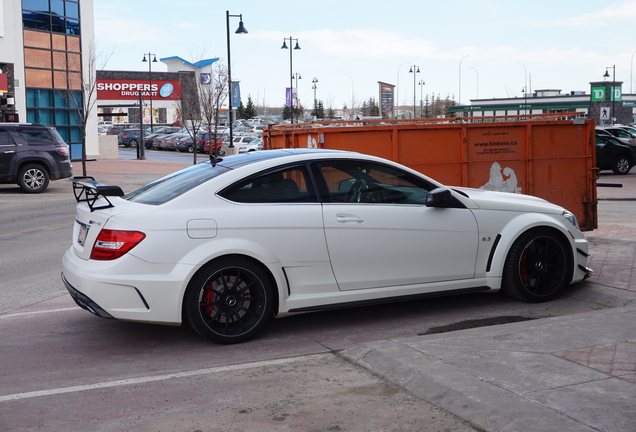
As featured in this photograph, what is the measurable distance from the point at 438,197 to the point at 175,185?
7.48 feet

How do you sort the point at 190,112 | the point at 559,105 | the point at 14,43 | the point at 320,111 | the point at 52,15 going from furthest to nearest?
1. the point at 320,111
2. the point at 559,105
3. the point at 190,112
4. the point at 52,15
5. the point at 14,43

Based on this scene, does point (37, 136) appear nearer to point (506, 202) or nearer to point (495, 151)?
point (495, 151)

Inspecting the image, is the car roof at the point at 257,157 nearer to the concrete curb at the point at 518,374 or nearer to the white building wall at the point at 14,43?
the concrete curb at the point at 518,374

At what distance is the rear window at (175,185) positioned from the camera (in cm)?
557

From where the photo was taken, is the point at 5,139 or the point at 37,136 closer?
the point at 5,139

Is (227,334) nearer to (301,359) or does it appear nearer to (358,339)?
(301,359)

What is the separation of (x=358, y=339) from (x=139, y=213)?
205 centimetres

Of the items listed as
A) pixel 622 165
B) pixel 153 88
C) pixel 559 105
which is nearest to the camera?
pixel 622 165

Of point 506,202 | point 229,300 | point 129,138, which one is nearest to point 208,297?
point 229,300

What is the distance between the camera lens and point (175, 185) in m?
5.80

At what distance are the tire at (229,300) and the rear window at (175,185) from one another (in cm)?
73

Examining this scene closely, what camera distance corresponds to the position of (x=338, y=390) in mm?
4477

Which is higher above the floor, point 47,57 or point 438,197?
point 47,57

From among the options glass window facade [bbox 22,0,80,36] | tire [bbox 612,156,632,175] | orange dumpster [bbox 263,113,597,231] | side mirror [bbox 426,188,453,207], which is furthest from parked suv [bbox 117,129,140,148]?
side mirror [bbox 426,188,453,207]
